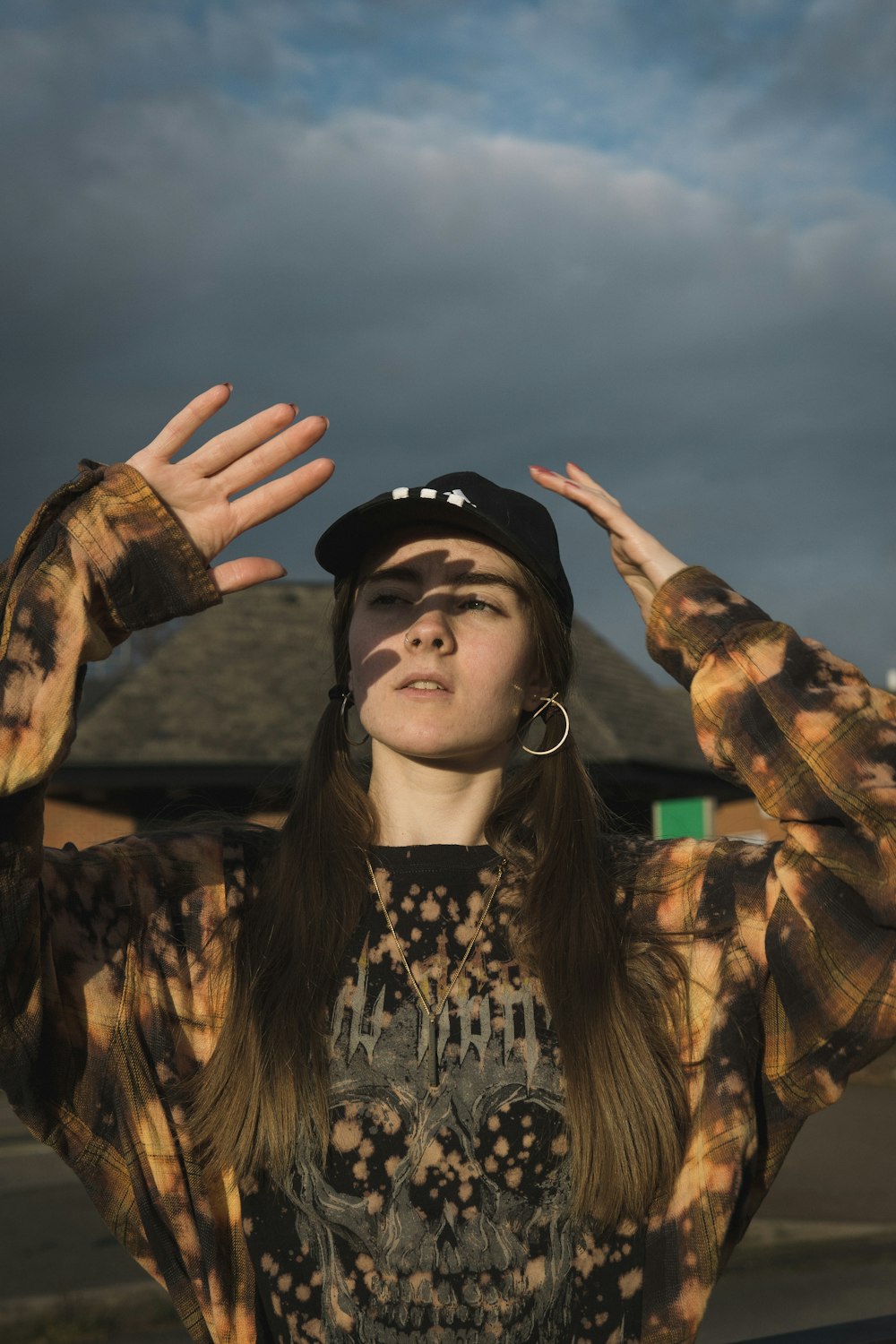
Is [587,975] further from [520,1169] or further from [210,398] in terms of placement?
[210,398]

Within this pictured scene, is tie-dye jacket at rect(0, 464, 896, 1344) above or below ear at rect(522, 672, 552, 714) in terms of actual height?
below

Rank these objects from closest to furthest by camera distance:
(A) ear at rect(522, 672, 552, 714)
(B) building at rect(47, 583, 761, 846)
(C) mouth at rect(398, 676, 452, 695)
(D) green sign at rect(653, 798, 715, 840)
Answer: (C) mouth at rect(398, 676, 452, 695), (A) ear at rect(522, 672, 552, 714), (B) building at rect(47, 583, 761, 846), (D) green sign at rect(653, 798, 715, 840)

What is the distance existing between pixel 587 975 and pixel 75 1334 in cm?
535

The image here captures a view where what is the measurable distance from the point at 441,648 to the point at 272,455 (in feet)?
1.59

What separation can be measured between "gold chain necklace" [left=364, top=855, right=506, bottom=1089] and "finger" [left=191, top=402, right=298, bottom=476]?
76cm

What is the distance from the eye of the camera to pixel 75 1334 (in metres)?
6.18

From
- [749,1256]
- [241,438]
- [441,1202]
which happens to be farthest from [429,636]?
[749,1256]

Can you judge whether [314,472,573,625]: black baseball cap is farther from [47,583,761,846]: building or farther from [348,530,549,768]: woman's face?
[47,583,761,846]: building

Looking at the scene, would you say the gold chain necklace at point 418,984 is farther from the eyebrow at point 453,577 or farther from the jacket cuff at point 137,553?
the jacket cuff at point 137,553

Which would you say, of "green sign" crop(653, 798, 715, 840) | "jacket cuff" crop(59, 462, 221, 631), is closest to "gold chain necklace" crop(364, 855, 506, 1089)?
"jacket cuff" crop(59, 462, 221, 631)

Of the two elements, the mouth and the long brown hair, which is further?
the mouth

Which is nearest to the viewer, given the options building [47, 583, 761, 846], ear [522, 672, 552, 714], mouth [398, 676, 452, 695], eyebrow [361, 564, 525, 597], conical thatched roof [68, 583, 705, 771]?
mouth [398, 676, 452, 695]

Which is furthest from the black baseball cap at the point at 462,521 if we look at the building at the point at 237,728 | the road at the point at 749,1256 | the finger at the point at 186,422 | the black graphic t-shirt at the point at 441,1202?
the building at the point at 237,728

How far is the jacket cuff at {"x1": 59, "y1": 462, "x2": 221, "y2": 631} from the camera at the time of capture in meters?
1.79
